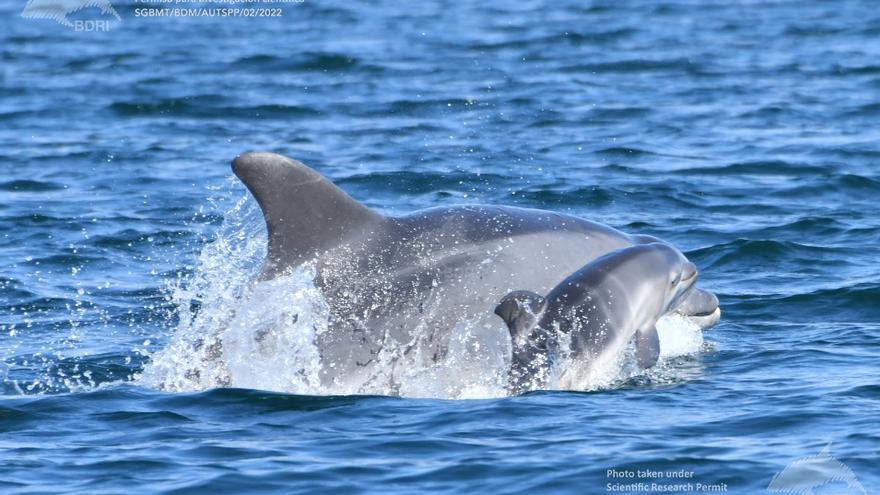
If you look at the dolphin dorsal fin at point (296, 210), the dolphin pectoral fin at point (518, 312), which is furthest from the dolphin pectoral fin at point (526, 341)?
the dolphin dorsal fin at point (296, 210)

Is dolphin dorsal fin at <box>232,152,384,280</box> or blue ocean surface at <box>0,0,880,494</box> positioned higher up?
dolphin dorsal fin at <box>232,152,384,280</box>

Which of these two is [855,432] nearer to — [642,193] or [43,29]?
[642,193]

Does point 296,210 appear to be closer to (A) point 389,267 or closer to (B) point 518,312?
(A) point 389,267

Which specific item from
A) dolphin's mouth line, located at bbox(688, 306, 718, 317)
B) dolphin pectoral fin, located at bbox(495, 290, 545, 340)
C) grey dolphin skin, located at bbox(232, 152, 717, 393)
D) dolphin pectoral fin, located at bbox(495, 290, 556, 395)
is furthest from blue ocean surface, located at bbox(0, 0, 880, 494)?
dolphin pectoral fin, located at bbox(495, 290, 545, 340)

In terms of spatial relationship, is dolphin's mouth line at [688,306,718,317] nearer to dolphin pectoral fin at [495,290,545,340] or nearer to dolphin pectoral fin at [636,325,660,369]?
dolphin pectoral fin at [636,325,660,369]

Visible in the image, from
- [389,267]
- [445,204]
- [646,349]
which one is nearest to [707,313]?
[646,349]

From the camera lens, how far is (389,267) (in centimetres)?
1360

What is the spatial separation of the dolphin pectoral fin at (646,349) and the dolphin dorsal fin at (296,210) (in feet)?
8.10

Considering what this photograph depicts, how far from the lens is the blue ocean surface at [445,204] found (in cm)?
1174

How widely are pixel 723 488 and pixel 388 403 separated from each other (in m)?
3.12

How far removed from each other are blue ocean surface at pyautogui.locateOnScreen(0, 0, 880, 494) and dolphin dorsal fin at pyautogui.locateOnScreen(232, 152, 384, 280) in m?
0.76

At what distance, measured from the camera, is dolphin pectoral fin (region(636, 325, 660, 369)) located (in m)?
13.4

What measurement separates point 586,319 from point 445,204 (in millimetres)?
7919

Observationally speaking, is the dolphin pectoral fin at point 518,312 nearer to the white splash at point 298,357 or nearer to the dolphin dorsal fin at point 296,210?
the white splash at point 298,357
